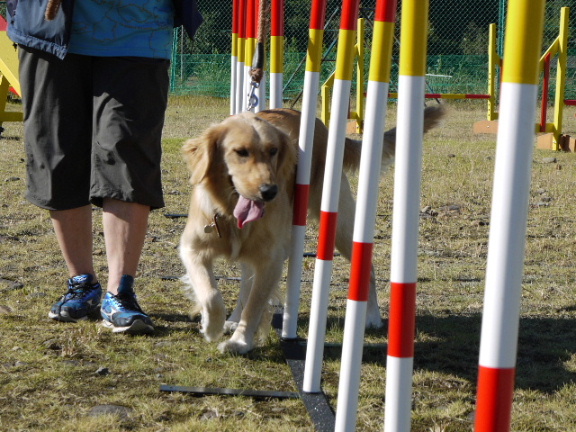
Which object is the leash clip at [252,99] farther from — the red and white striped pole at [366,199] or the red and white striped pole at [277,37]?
the red and white striped pole at [366,199]

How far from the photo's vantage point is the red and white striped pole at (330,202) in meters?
2.73

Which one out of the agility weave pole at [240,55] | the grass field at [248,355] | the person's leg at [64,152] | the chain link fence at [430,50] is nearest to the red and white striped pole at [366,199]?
the grass field at [248,355]

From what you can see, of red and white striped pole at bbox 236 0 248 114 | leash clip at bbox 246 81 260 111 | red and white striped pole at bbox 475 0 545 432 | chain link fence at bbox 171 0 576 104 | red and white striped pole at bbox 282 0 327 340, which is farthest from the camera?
chain link fence at bbox 171 0 576 104

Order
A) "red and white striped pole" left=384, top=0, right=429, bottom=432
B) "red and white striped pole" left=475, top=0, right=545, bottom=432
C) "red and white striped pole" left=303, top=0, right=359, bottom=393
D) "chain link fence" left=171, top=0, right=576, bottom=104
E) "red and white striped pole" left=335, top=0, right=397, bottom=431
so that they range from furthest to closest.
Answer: "chain link fence" left=171, top=0, right=576, bottom=104, "red and white striped pole" left=303, top=0, right=359, bottom=393, "red and white striped pole" left=335, top=0, right=397, bottom=431, "red and white striped pole" left=384, top=0, right=429, bottom=432, "red and white striped pole" left=475, top=0, right=545, bottom=432

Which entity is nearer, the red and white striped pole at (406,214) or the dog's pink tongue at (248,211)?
the red and white striped pole at (406,214)

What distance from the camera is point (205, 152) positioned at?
3451mm

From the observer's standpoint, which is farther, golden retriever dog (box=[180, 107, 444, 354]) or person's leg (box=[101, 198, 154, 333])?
person's leg (box=[101, 198, 154, 333])

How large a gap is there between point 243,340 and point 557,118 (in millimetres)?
8397

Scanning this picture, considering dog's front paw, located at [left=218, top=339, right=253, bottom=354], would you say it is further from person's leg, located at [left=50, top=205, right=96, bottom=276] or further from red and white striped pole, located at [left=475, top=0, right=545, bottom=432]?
red and white striped pole, located at [left=475, top=0, right=545, bottom=432]

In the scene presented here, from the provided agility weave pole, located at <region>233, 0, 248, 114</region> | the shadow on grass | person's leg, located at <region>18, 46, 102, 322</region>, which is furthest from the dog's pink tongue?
agility weave pole, located at <region>233, 0, 248, 114</region>

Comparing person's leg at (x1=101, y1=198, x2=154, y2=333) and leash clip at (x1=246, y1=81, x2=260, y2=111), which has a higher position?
leash clip at (x1=246, y1=81, x2=260, y2=111)

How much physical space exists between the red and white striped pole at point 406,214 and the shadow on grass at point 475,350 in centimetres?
132

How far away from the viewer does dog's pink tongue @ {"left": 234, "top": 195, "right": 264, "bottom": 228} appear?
333 centimetres

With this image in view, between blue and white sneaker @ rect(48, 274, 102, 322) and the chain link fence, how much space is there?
14732 mm
